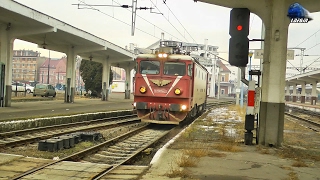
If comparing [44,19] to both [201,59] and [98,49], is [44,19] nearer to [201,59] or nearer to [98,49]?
[98,49]

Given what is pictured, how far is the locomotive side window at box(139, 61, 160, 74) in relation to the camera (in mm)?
17469

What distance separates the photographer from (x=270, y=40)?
10695 millimetres

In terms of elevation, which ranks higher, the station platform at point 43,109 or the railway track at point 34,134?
the station platform at point 43,109

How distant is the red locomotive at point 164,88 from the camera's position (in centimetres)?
1686

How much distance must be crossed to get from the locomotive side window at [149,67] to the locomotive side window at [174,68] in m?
0.37

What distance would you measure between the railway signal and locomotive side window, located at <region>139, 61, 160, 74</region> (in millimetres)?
7369

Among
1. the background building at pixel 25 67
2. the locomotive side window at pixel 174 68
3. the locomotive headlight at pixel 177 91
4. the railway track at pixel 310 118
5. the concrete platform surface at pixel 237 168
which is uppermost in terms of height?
the background building at pixel 25 67

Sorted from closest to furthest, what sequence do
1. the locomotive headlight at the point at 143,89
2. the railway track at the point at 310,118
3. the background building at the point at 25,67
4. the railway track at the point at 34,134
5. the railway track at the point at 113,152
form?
the railway track at the point at 113,152, the railway track at the point at 34,134, the locomotive headlight at the point at 143,89, the railway track at the point at 310,118, the background building at the point at 25,67

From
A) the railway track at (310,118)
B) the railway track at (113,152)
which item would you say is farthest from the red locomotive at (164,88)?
the railway track at (310,118)

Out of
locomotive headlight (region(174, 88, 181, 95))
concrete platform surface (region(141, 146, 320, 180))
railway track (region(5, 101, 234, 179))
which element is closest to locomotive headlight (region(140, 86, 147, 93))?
locomotive headlight (region(174, 88, 181, 95))

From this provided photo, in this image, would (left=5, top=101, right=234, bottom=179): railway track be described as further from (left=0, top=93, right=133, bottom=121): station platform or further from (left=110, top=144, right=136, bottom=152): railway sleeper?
(left=0, top=93, right=133, bottom=121): station platform

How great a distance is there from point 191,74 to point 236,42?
7556mm

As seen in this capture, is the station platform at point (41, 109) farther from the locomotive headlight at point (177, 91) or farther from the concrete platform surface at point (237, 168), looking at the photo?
the concrete platform surface at point (237, 168)

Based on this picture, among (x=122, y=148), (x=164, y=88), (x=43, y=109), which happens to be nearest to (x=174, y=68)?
(x=164, y=88)
